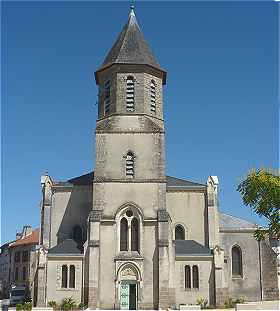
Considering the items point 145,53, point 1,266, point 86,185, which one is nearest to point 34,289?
point 86,185

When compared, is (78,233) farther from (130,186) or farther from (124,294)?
(124,294)

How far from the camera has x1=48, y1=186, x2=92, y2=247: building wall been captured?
41.5 m

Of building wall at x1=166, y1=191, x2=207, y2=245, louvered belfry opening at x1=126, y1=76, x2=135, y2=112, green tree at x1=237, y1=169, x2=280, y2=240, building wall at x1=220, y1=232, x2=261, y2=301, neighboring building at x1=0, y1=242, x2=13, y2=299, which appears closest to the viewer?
green tree at x1=237, y1=169, x2=280, y2=240

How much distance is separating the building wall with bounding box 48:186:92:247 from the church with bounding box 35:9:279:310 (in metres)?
0.08

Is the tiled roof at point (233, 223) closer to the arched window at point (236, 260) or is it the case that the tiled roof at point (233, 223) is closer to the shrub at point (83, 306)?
the arched window at point (236, 260)

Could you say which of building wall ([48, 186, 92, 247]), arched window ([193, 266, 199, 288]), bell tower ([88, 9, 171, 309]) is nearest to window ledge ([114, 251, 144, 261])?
bell tower ([88, 9, 171, 309])

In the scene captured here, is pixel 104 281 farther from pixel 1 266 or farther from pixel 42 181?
pixel 1 266

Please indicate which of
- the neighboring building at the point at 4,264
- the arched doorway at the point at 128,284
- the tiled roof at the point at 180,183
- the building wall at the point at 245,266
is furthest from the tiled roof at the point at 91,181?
the neighboring building at the point at 4,264

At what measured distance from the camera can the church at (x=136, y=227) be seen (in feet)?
120

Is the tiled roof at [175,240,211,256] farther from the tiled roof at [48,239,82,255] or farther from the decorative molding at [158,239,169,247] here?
the tiled roof at [48,239,82,255]

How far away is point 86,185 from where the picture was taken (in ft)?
139

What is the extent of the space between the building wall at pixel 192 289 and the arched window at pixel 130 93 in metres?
12.8

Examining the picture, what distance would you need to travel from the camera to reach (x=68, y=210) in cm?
4203

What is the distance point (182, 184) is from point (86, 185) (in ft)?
27.2
